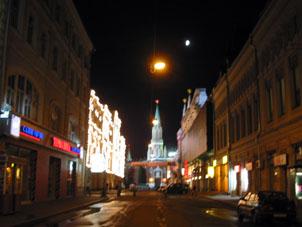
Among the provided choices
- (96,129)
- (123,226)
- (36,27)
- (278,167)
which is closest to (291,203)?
(123,226)

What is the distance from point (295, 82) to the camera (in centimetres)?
2409

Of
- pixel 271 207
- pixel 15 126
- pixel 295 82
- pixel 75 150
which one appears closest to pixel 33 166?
pixel 15 126

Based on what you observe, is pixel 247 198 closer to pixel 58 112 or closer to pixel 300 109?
pixel 300 109

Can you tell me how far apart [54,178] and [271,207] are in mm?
21043

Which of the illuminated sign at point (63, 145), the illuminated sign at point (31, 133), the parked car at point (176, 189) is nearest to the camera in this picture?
the illuminated sign at point (31, 133)

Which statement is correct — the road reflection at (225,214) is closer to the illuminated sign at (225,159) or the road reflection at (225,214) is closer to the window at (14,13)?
the window at (14,13)

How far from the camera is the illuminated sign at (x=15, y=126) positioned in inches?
795

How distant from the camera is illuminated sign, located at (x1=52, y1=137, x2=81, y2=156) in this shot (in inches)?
1152

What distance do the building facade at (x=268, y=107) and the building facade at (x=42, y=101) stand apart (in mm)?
15543

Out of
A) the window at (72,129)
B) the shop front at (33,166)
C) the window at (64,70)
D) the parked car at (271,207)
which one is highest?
the window at (64,70)

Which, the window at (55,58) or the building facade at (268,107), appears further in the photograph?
the window at (55,58)

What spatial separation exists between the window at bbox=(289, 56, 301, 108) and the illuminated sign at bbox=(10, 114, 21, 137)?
1600 cm

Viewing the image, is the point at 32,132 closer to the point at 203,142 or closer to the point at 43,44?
the point at 43,44

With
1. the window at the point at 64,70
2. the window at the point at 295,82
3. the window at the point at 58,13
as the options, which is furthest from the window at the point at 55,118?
the window at the point at 295,82
